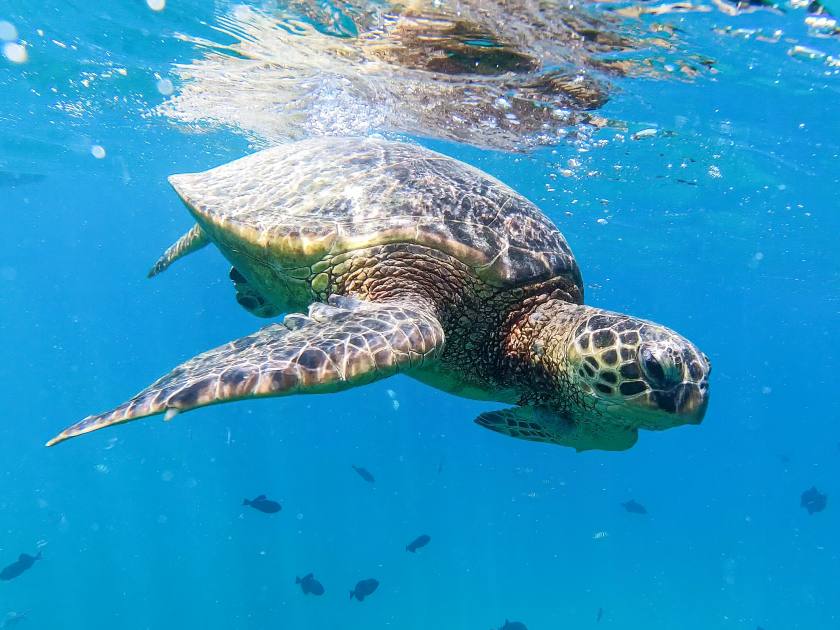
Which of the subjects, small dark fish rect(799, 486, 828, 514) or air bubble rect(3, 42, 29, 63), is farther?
small dark fish rect(799, 486, 828, 514)

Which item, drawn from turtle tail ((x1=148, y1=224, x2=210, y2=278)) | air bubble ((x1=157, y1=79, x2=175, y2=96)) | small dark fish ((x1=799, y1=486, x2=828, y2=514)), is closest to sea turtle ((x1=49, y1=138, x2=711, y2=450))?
turtle tail ((x1=148, y1=224, x2=210, y2=278))

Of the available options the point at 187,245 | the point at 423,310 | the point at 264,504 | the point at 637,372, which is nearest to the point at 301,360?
the point at 423,310

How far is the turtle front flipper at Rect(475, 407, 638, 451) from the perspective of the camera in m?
3.60

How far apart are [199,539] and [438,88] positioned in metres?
48.4

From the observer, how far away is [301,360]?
2584mm

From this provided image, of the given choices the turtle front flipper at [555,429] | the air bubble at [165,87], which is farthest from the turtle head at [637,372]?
the air bubble at [165,87]

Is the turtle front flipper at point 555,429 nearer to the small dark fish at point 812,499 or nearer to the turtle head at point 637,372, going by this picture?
the turtle head at point 637,372

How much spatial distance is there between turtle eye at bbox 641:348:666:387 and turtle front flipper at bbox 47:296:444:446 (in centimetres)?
112

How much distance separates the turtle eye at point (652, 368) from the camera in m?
2.79

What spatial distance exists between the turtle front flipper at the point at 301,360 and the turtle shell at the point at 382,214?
0.60 m

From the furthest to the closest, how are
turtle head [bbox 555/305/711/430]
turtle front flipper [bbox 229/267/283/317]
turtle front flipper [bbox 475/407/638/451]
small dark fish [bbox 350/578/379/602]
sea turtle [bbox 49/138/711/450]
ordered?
1. small dark fish [bbox 350/578/379/602]
2. turtle front flipper [bbox 229/267/283/317]
3. turtle front flipper [bbox 475/407/638/451]
4. turtle head [bbox 555/305/711/430]
5. sea turtle [bbox 49/138/711/450]

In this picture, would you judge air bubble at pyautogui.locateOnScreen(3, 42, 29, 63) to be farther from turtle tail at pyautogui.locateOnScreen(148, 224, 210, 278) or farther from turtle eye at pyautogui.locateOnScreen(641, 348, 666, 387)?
turtle eye at pyautogui.locateOnScreen(641, 348, 666, 387)

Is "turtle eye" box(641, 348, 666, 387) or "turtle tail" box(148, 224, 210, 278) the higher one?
"turtle eye" box(641, 348, 666, 387)

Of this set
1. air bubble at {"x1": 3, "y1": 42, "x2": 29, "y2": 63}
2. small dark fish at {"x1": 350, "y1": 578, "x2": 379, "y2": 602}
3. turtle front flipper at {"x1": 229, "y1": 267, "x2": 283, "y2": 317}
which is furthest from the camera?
air bubble at {"x1": 3, "y1": 42, "x2": 29, "y2": 63}
